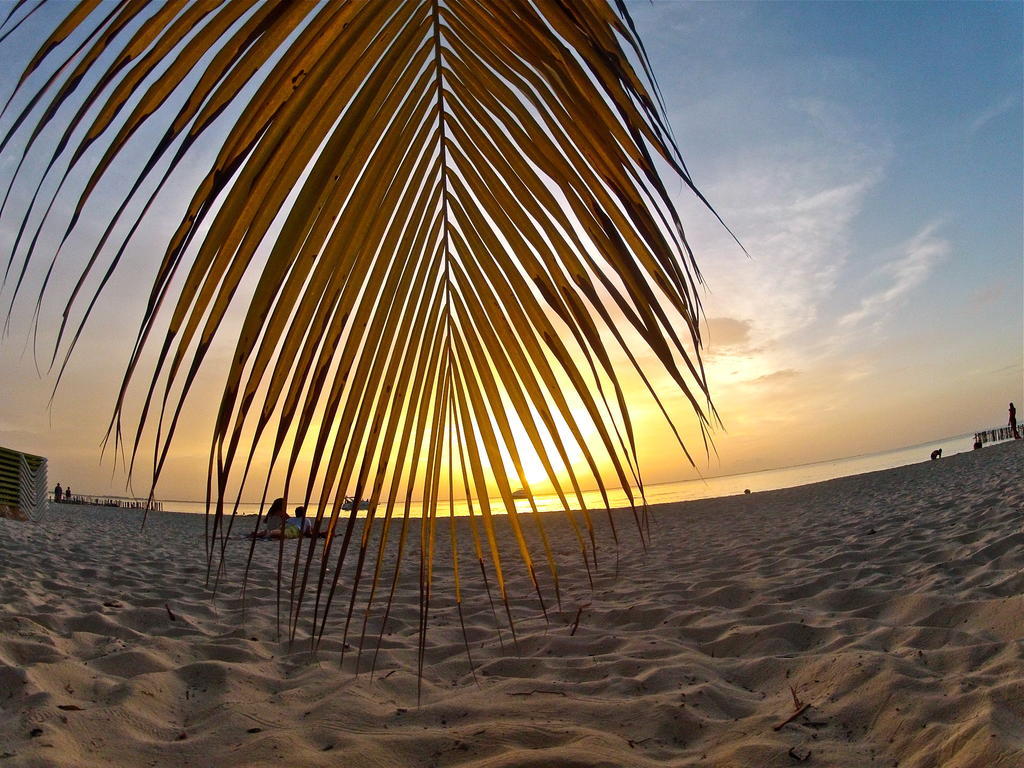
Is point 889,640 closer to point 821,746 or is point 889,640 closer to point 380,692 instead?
point 821,746

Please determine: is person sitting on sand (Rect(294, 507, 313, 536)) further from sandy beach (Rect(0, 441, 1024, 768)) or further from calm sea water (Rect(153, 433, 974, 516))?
calm sea water (Rect(153, 433, 974, 516))

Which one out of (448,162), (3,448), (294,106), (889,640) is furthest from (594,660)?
(3,448)

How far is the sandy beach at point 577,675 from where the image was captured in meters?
1.74

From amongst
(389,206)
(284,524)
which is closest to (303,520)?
(284,524)

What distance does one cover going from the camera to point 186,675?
2369mm

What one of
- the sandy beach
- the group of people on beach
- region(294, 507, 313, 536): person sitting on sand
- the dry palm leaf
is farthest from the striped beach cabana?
the dry palm leaf

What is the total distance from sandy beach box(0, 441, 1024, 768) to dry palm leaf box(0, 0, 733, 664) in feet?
4.03

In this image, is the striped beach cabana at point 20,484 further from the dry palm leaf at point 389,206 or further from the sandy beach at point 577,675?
the dry palm leaf at point 389,206

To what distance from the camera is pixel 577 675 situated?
7.85 ft

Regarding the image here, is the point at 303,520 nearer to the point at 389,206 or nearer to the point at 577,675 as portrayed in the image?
the point at 389,206

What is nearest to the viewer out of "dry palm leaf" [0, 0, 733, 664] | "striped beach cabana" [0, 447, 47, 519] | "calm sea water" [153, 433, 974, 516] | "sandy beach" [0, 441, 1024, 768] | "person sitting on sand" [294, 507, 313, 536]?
"dry palm leaf" [0, 0, 733, 664]

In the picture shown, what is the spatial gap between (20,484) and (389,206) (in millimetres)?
12638

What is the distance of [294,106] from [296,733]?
6.04 ft

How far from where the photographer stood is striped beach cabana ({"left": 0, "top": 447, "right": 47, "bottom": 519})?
996 centimetres
